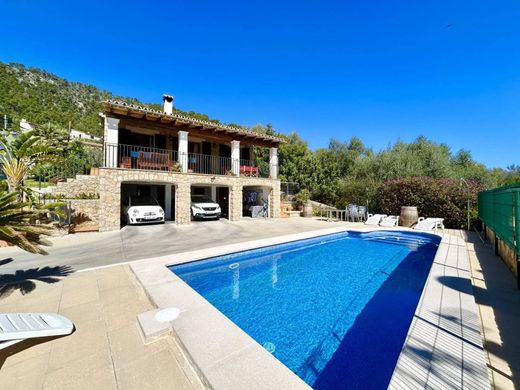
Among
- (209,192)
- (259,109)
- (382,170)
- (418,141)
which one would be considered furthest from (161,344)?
(259,109)

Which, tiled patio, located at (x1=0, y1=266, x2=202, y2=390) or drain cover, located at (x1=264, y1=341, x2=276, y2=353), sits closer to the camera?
tiled patio, located at (x1=0, y1=266, x2=202, y2=390)

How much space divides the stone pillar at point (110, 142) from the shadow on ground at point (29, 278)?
23.9 ft

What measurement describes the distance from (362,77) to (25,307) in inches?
974

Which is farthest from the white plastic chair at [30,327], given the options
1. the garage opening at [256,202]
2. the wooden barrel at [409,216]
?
the wooden barrel at [409,216]

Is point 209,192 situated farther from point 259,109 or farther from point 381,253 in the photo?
point 259,109

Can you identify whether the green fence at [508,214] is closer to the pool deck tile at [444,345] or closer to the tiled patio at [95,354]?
the pool deck tile at [444,345]

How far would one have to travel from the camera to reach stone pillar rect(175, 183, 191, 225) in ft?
44.2

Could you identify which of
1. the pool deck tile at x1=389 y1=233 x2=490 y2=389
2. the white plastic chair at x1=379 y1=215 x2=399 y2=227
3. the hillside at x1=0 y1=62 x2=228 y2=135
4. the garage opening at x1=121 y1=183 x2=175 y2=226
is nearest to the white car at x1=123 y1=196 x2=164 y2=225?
the garage opening at x1=121 y1=183 x2=175 y2=226

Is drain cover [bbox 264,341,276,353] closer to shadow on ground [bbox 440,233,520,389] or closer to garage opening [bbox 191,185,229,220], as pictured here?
shadow on ground [bbox 440,233,520,389]

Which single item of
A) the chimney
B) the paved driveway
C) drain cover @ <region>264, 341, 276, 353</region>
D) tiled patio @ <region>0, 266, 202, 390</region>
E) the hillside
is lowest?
drain cover @ <region>264, 341, 276, 353</region>

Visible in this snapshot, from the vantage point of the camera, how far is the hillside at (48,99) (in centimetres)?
3652

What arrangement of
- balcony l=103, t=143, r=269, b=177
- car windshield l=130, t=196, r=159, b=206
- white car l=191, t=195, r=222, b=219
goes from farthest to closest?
white car l=191, t=195, r=222, b=219 → car windshield l=130, t=196, r=159, b=206 → balcony l=103, t=143, r=269, b=177

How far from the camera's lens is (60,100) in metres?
47.5

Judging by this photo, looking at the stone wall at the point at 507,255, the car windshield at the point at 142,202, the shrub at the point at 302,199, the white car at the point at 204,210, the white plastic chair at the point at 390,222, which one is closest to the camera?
the stone wall at the point at 507,255
